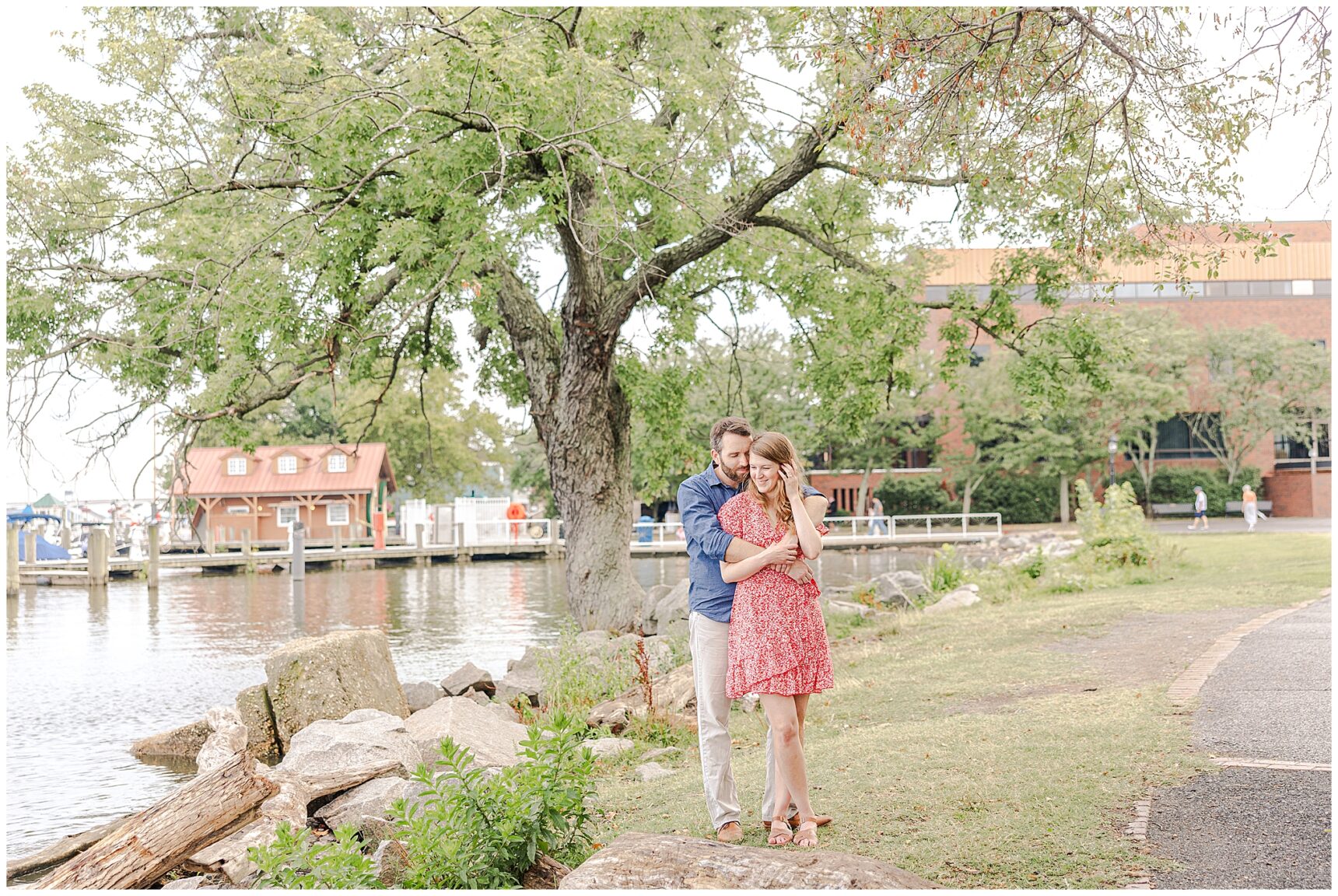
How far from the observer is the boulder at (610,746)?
307 inches

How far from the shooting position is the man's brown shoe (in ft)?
16.6

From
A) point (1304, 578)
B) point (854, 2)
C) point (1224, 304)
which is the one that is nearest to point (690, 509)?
point (854, 2)

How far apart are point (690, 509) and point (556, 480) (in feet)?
34.4

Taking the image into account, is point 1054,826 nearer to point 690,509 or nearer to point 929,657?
point 690,509

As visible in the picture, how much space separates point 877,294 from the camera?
1494 centimetres

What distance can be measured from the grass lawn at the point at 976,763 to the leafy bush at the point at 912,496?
3953 centimetres

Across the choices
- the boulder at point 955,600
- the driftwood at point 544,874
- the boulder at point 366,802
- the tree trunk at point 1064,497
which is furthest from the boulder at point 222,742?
the tree trunk at point 1064,497

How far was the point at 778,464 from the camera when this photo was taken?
16.8ft

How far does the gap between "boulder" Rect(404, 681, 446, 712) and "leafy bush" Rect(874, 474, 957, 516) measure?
41.3 meters

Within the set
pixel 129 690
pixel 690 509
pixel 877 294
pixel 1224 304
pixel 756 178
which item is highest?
pixel 1224 304

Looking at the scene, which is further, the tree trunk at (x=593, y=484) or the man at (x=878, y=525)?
the man at (x=878, y=525)

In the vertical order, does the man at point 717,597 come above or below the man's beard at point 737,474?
below

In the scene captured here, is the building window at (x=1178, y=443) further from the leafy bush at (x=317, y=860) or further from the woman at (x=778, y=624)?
the leafy bush at (x=317, y=860)

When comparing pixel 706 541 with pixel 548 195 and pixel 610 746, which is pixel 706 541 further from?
pixel 548 195
